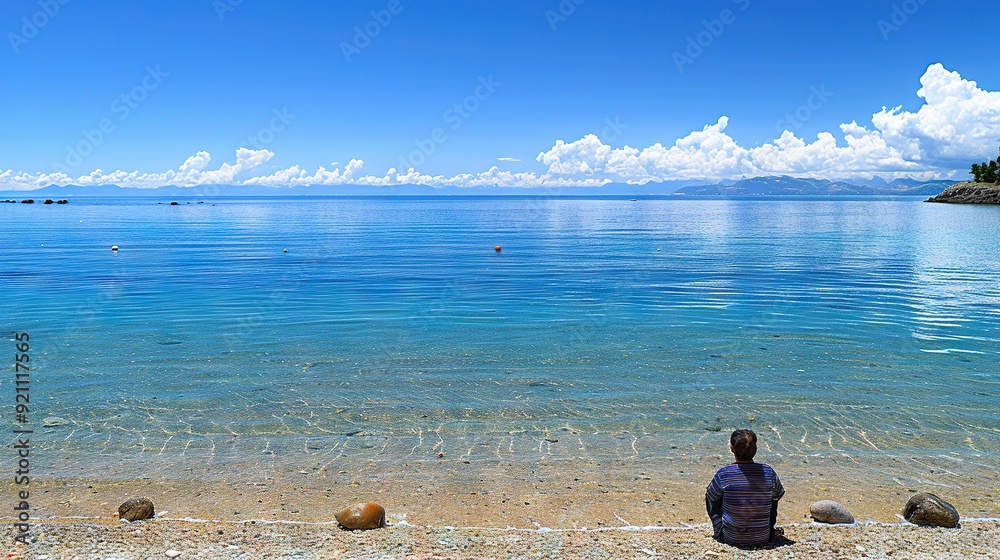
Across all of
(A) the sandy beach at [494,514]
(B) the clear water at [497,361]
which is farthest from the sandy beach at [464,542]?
(B) the clear water at [497,361]

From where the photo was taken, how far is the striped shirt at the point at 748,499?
8.91 meters

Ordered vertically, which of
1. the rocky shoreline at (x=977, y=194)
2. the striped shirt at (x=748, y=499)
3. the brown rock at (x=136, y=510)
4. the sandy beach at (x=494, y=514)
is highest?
the rocky shoreline at (x=977, y=194)

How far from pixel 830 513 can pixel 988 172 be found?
748 feet

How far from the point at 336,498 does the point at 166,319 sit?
62.4ft

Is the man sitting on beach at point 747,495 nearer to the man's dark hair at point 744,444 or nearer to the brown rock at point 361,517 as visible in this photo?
the man's dark hair at point 744,444

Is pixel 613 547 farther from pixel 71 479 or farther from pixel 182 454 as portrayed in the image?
pixel 71 479

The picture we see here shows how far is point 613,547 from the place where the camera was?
940 centimetres

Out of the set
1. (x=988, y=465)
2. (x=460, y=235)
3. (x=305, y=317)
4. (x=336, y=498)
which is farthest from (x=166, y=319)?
(x=460, y=235)

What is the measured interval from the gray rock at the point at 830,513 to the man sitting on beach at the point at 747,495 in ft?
5.87

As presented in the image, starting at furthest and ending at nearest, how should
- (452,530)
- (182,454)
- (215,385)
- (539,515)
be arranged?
1. (215,385)
2. (182,454)
3. (539,515)
4. (452,530)

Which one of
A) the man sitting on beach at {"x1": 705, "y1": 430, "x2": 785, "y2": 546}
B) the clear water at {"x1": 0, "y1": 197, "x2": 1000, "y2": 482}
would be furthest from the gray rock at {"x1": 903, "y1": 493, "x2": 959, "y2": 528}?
the clear water at {"x1": 0, "y1": 197, "x2": 1000, "y2": 482}

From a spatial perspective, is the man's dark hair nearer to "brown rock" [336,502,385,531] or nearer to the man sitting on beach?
the man sitting on beach

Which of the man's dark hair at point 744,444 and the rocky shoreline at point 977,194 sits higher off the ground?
the rocky shoreline at point 977,194

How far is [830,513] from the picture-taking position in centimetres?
1040
